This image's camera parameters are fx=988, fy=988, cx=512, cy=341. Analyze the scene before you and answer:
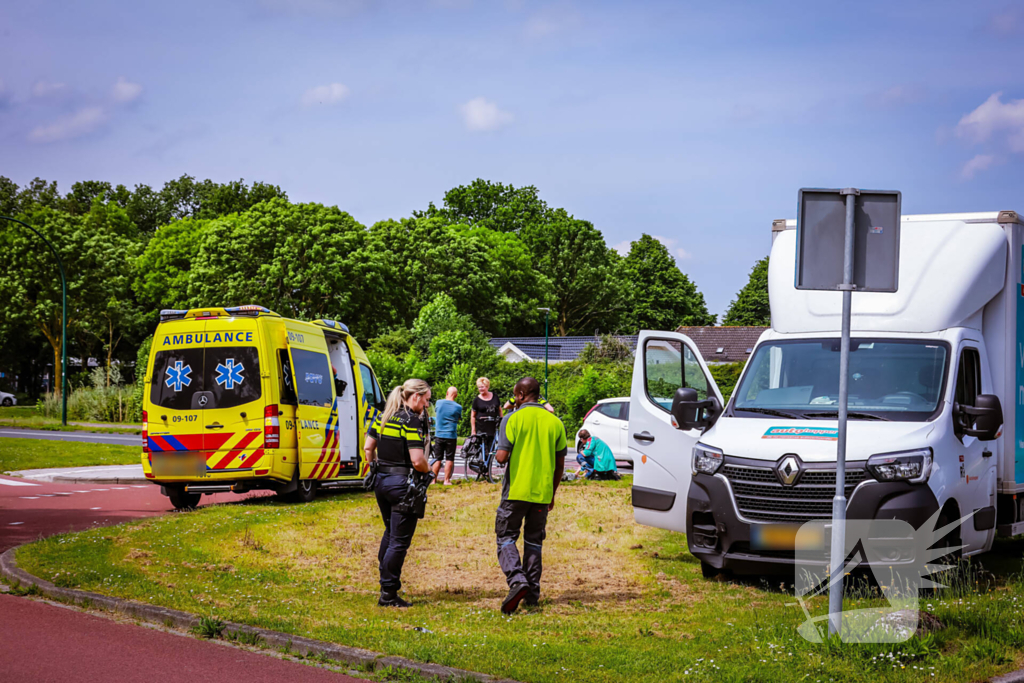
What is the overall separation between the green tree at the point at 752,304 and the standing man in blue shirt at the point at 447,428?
75607 millimetres

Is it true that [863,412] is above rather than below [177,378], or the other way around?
above

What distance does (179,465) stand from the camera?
535 inches

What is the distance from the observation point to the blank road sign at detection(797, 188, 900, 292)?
19.8ft

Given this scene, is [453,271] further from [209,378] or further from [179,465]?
[179,465]

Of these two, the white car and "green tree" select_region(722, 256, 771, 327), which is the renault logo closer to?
the white car

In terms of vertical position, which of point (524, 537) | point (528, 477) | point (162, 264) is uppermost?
point (162, 264)

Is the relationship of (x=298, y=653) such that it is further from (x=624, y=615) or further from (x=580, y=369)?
(x=580, y=369)

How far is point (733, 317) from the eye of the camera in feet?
308

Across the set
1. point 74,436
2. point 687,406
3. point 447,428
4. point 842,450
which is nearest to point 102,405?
point 74,436

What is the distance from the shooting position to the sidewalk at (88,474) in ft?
59.6

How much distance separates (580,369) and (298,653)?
111 ft

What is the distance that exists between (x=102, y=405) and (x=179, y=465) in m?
29.4

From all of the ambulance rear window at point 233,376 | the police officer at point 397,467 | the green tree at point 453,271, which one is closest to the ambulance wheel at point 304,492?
the ambulance rear window at point 233,376

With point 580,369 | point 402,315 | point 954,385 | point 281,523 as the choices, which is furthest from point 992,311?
point 402,315
